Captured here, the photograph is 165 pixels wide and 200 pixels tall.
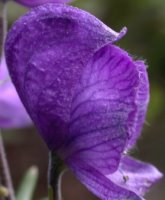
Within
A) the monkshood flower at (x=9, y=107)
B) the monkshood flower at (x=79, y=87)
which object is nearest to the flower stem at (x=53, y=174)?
the monkshood flower at (x=79, y=87)

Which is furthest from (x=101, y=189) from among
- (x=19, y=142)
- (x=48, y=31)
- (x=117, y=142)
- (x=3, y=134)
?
(x=19, y=142)

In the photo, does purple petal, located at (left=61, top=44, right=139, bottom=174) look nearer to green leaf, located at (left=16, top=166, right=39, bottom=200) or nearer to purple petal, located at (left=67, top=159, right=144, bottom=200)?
purple petal, located at (left=67, top=159, right=144, bottom=200)

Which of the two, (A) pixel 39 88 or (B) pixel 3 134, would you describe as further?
(B) pixel 3 134

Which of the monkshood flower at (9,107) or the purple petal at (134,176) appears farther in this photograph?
the monkshood flower at (9,107)

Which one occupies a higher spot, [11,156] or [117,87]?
[117,87]

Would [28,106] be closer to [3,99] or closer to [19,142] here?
[3,99]

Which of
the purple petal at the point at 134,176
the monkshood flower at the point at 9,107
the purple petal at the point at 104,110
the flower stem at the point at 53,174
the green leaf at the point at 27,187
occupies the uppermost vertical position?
the purple petal at the point at 104,110

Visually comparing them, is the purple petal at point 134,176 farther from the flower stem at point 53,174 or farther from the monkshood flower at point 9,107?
the monkshood flower at point 9,107
